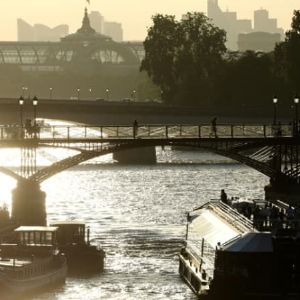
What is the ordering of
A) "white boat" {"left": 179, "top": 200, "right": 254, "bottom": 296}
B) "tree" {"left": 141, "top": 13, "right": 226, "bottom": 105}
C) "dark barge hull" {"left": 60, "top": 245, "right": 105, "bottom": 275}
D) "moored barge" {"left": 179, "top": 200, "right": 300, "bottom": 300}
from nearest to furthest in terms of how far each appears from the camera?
"moored barge" {"left": 179, "top": 200, "right": 300, "bottom": 300}, "white boat" {"left": 179, "top": 200, "right": 254, "bottom": 296}, "dark barge hull" {"left": 60, "top": 245, "right": 105, "bottom": 275}, "tree" {"left": 141, "top": 13, "right": 226, "bottom": 105}

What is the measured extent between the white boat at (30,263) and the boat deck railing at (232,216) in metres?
6.01

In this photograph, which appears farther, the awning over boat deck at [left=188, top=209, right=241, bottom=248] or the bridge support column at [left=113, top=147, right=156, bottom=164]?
the bridge support column at [left=113, top=147, right=156, bottom=164]

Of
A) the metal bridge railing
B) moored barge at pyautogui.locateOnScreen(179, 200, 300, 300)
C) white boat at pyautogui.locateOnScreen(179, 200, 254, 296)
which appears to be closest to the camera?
moored barge at pyautogui.locateOnScreen(179, 200, 300, 300)

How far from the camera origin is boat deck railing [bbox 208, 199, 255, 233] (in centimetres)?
7144

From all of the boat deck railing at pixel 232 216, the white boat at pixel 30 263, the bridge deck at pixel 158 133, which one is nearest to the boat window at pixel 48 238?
the white boat at pixel 30 263

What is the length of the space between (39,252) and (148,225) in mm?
18778

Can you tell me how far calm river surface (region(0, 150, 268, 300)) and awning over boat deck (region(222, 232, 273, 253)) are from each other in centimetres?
473

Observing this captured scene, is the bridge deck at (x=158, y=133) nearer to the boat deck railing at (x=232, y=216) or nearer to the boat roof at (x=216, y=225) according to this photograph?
the boat deck railing at (x=232, y=216)

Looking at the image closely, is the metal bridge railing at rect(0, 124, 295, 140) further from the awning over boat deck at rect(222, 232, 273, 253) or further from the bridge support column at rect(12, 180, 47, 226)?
the awning over boat deck at rect(222, 232, 273, 253)

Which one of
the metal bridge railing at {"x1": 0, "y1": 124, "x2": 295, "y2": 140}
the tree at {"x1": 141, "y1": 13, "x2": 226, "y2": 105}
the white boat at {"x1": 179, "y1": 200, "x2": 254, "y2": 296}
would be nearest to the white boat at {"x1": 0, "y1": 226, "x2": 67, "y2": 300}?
the white boat at {"x1": 179, "y1": 200, "x2": 254, "y2": 296}

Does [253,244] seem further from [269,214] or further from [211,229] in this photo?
[211,229]

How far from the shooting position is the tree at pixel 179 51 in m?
192

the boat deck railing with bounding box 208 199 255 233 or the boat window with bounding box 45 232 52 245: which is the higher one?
the boat deck railing with bounding box 208 199 255 233

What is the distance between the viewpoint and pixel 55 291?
246ft
